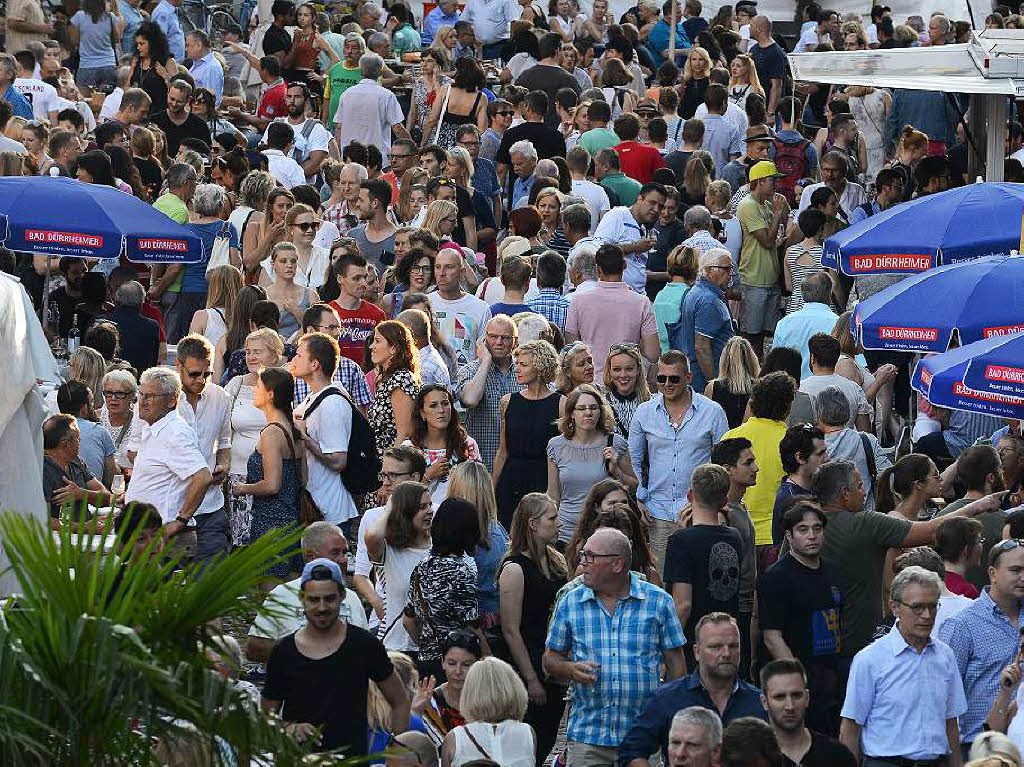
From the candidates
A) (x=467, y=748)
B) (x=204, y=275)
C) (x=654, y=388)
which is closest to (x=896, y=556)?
(x=467, y=748)

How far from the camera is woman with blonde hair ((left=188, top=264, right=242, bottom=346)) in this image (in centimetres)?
1280

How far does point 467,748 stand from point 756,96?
45.4ft

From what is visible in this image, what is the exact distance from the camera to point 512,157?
17.8 meters

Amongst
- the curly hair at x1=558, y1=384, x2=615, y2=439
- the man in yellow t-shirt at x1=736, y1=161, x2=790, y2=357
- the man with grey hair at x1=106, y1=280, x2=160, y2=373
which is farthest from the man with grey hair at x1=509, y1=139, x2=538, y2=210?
the curly hair at x1=558, y1=384, x2=615, y2=439

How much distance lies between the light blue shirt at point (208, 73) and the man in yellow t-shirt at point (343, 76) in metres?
1.51

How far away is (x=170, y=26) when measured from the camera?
80.2ft

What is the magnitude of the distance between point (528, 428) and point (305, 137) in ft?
30.9

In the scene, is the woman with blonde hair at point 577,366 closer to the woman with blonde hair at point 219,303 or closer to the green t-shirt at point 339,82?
the woman with blonde hair at point 219,303

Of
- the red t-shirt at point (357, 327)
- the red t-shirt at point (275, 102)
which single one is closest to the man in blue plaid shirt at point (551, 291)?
the red t-shirt at point (357, 327)

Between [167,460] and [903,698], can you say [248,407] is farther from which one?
[903,698]

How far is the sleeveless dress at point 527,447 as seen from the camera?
11.2 meters

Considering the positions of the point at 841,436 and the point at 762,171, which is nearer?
the point at 841,436

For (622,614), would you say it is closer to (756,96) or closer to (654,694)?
(654,694)

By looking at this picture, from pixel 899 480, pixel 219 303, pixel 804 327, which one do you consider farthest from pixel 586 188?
pixel 899 480
